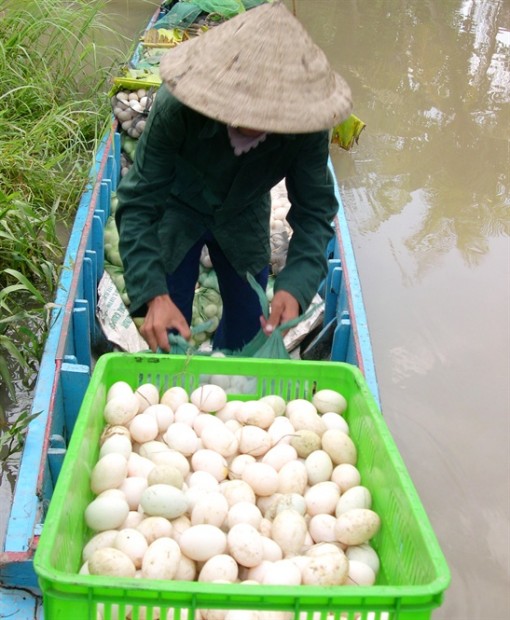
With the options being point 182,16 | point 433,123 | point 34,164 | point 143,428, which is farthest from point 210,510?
point 433,123

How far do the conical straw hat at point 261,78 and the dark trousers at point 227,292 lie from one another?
679mm

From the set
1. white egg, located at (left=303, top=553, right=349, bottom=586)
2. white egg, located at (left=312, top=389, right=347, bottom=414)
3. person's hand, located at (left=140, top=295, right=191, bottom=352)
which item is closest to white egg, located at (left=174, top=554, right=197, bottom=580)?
white egg, located at (left=303, top=553, right=349, bottom=586)

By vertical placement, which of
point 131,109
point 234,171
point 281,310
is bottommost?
point 131,109

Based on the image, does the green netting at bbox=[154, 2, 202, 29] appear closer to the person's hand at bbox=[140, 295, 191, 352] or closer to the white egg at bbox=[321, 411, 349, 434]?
the person's hand at bbox=[140, 295, 191, 352]

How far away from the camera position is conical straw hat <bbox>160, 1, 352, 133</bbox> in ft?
5.20

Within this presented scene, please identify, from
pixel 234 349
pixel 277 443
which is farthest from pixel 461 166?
pixel 277 443

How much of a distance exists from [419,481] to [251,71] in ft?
5.74

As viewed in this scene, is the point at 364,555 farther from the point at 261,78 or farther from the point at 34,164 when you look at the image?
the point at 34,164

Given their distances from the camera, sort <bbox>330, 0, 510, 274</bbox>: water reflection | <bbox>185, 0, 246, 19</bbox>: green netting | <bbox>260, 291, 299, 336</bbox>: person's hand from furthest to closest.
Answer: <bbox>185, 0, 246, 19</bbox>: green netting < <bbox>330, 0, 510, 274</bbox>: water reflection < <bbox>260, 291, 299, 336</bbox>: person's hand

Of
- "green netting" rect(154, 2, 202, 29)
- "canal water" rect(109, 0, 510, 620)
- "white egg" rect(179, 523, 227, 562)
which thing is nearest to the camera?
"white egg" rect(179, 523, 227, 562)

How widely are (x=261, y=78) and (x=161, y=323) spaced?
680mm

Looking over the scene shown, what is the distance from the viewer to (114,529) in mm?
1385

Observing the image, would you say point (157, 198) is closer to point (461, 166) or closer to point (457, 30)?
point (461, 166)

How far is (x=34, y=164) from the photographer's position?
3.56m
